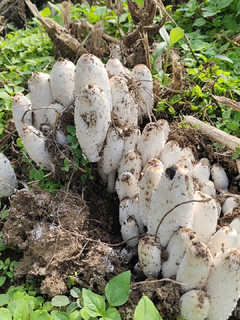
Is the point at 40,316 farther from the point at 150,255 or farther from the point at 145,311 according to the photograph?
the point at 150,255

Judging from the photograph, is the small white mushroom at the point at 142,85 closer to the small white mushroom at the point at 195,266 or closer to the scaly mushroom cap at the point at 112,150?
the scaly mushroom cap at the point at 112,150

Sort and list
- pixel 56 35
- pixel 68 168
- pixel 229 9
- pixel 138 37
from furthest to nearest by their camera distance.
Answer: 1. pixel 229 9
2. pixel 56 35
3. pixel 138 37
4. pixel 68 168

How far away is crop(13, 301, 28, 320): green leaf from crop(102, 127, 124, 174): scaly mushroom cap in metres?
1.01

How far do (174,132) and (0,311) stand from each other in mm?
1608

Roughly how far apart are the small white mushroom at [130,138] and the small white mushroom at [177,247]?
0.75m

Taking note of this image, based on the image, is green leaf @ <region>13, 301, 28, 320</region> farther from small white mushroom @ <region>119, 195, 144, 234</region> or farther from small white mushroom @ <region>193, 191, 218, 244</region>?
small white mushroom @ <region>193, 191, 218, 244</region>

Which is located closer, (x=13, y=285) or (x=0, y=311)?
(x=0, y=311)

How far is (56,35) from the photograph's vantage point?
348 centimetres

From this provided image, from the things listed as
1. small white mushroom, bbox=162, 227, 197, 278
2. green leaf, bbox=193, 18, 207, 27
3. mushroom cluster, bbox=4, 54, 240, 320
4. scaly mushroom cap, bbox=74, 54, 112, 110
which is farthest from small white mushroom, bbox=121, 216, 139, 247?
→ green leaf, bbox=193, 18, 207, 27

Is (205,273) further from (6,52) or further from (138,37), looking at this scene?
(6,52)

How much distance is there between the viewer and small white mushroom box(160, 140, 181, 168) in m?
1.91

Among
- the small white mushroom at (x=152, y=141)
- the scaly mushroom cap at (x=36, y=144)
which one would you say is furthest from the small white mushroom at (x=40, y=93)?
the small white mushroom at (x=152, y=141)

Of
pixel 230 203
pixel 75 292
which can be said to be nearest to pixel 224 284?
pixel 230 203

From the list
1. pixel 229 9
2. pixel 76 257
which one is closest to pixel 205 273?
pixel 76 257
